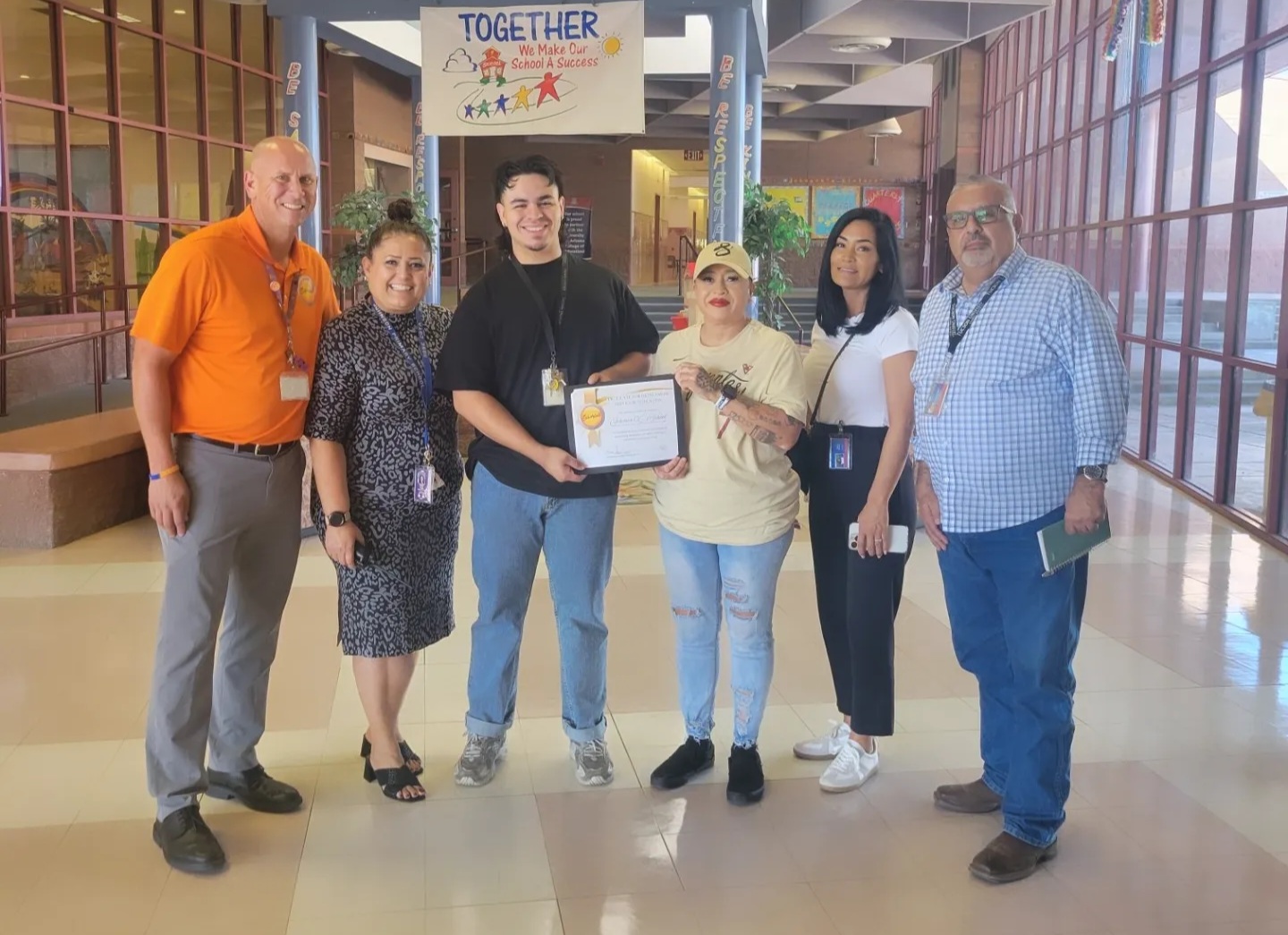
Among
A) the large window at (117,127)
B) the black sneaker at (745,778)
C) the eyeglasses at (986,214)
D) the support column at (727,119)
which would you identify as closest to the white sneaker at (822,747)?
the black sneaker at (745,778)

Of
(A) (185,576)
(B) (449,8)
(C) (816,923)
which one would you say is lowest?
(C) (816,923)

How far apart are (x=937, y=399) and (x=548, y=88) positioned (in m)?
5.53

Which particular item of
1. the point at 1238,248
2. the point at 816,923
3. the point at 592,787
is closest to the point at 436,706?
the point at 592,787

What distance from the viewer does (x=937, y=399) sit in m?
2.71

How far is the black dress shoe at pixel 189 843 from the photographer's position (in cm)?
268

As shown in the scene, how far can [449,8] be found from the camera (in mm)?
7648

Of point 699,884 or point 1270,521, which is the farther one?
point 1270,521

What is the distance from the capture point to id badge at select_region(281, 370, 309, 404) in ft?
8.95

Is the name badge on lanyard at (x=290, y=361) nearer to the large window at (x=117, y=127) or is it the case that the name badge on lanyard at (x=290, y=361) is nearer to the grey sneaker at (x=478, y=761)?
the grey sneaker at (x=478, y=761)

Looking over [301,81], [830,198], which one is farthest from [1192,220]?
[830,198]

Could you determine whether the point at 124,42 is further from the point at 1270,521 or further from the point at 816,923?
the point at 816,923

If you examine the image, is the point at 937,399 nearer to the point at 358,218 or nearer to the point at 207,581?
the point at 207,581

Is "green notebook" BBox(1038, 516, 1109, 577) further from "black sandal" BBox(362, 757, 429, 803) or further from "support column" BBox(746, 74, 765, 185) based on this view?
"support column" BBox(746, 74, 765, 185)

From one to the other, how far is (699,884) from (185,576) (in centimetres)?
140
